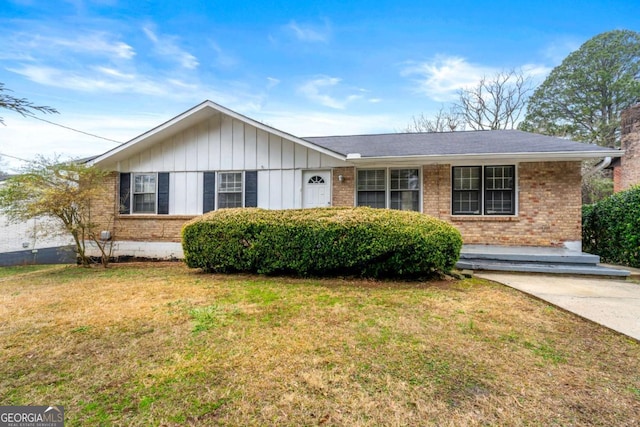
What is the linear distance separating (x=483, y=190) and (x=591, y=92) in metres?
24.8

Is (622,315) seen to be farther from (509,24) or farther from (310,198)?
(509,24)

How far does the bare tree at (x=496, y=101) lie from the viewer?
78.4ft

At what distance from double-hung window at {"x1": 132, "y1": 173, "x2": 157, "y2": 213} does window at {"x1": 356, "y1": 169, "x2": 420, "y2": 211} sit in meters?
6.66

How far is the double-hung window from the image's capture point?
1013cm

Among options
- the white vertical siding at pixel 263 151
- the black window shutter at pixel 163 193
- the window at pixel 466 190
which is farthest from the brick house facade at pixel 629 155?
the black window shutter at pixel 163 193

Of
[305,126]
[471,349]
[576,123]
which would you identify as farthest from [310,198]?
[576,123]

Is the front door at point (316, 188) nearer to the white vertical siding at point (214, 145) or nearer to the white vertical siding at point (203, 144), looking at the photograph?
the white vertical siding at point (214, 145)

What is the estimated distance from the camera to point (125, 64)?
492 inches

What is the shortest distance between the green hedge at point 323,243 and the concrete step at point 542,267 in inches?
56.2

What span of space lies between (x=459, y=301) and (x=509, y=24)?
13179 millimetres

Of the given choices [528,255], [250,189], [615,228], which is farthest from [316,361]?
[615,228]

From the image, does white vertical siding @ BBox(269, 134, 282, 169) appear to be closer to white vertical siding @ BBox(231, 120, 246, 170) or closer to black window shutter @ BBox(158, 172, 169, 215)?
white vertical siding @ BBox(231, 120, 246, 170)

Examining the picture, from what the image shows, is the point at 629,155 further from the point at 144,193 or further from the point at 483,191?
the point at 144,193

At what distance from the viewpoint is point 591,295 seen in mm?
5160
